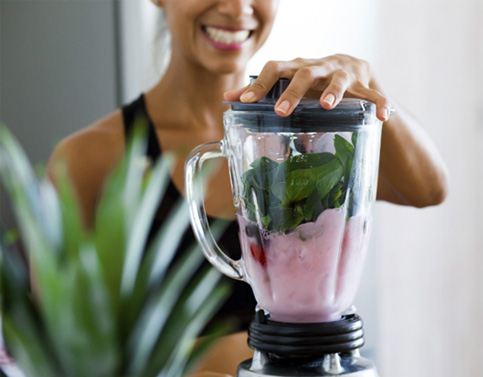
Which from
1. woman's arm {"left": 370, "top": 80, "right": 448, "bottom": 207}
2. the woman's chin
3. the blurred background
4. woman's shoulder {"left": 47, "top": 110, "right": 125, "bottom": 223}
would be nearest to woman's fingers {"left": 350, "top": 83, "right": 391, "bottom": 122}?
woman's arm {"left": 370, "top": 80, "right": 448, "bottom": 207}

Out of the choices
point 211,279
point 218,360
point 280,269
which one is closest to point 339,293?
point 280,269

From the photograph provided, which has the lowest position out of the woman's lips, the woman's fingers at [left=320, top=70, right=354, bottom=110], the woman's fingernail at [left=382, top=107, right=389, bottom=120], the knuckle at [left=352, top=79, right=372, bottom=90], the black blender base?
the black blender base

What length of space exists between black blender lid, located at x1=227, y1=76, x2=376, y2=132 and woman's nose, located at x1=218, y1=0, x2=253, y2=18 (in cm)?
56

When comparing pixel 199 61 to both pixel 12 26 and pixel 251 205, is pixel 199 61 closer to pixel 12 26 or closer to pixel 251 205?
pixel 251 205

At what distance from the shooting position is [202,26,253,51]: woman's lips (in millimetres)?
1226

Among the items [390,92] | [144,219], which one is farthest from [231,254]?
[390,92]

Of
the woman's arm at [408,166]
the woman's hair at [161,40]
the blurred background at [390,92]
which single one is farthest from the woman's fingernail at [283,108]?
the blurred background at [390,92]

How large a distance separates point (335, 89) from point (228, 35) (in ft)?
2.01

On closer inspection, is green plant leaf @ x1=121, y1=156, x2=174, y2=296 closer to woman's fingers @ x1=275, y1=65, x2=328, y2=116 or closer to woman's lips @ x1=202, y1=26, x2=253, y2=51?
woman's lips @ x1=202, y1=26, x2=253, y2=51

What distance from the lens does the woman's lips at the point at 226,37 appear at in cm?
123

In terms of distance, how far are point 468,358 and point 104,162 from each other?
4.51ft

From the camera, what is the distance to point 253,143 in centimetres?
66

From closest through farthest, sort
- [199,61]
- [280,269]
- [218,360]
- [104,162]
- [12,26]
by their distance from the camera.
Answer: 1. [280,269]
2. [218,360]
3. [199,61]
4. [104,162]
5. [12,26]

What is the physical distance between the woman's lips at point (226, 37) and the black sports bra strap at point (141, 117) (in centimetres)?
25
